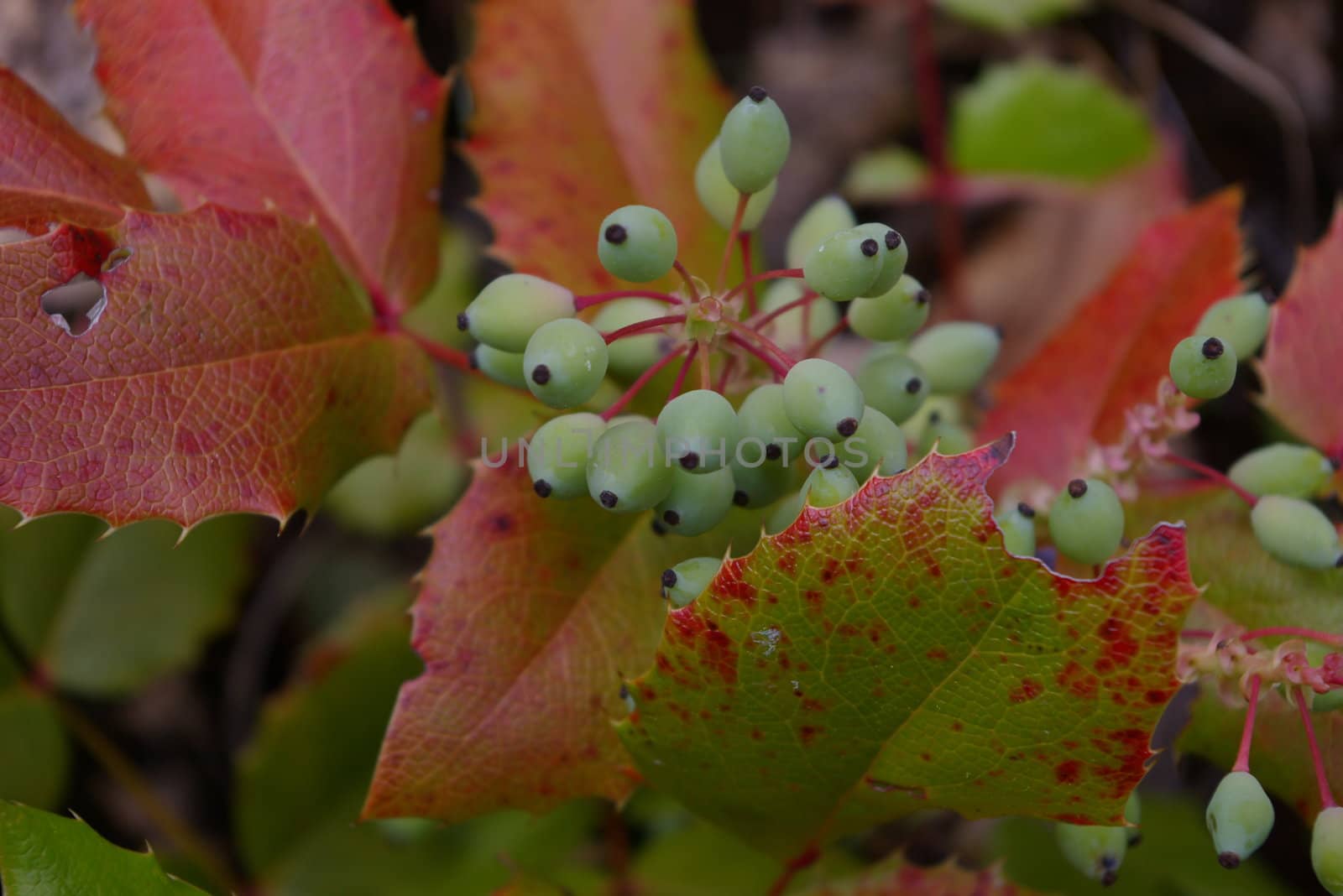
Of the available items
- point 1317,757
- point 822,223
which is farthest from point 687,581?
point 1317,757

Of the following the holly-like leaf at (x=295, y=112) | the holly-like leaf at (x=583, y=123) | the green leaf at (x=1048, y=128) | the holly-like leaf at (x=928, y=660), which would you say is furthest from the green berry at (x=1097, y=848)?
the green leaf at (x=1048, y=128)

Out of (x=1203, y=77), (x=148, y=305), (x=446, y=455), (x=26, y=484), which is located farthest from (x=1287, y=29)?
(x=26, y=484)

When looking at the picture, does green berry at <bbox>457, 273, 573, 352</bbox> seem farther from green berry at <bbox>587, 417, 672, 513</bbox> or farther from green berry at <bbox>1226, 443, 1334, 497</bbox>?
green berry at <bbox>1226, 443, 1334, 497</bbox>

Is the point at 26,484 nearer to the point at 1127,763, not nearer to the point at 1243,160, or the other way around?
the point at 1127,763

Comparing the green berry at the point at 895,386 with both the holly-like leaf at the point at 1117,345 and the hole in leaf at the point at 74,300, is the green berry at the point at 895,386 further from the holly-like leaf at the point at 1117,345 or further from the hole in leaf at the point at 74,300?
the hole in leaf at the point at 74,300

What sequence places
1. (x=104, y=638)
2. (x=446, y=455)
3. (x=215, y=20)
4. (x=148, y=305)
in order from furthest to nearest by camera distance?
(x=446, y=455), (x=104, y=638), (x=215, y=20), (x=148, y=305)
